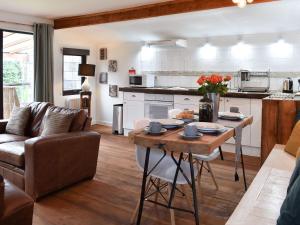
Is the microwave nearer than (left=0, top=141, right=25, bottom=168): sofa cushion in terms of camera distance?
No

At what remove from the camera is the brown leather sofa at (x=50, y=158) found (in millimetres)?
2896

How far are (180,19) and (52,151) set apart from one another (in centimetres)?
304

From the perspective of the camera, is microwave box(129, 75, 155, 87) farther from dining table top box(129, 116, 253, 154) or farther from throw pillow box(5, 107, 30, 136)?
dining table top box(129, 116, 253, 154)

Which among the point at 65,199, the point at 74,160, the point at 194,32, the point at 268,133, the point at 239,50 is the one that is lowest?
the point at 65,199

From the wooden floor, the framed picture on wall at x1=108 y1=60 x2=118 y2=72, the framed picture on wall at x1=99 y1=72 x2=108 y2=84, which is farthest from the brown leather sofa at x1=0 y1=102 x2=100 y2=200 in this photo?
the framed picture on wall at x1=99 y1=72 x2=108 y2=84

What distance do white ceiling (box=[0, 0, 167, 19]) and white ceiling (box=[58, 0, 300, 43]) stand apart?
0.48 meters

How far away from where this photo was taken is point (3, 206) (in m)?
1.90

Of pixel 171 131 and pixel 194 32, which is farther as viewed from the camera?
pixel 194 32

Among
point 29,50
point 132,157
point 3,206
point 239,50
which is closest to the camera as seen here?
point 3,206

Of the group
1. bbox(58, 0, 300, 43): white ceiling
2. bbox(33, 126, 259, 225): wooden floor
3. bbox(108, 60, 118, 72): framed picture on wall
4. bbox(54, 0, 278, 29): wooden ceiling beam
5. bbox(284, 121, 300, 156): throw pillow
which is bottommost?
bbox(33, 126, 259, 225): wooden floor

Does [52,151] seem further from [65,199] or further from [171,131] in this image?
[171,131]

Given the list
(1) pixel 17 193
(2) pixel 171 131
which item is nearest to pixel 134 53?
(2) pixel 171 131

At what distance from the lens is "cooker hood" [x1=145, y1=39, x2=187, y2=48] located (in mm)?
5629

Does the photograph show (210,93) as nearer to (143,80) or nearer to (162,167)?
(162,167)
